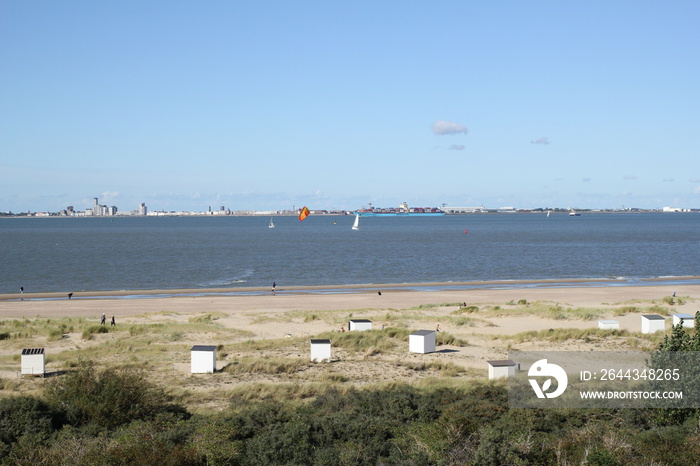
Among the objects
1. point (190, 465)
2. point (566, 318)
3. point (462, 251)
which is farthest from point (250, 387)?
point (462, 251)

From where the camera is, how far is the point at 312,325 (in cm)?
3145

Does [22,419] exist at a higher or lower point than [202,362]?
higher

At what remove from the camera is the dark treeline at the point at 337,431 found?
10.4m

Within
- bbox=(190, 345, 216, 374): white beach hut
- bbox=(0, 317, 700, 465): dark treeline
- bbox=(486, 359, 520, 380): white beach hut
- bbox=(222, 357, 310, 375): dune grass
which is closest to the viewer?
bbox=(0, 317, 700, 465): dark treeline

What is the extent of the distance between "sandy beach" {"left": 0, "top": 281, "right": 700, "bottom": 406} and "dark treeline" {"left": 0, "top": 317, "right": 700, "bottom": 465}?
12.5 ft

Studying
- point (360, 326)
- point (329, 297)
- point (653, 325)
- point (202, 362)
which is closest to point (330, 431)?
point (202, 362)

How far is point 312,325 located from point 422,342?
9.15 meters

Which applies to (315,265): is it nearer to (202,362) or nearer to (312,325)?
(312,325)

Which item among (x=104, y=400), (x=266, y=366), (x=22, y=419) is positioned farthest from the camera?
(x=266, y=366)

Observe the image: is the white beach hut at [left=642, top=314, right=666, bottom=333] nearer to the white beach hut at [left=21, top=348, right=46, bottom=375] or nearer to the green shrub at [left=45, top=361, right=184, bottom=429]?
the green shrub at [left=45, top=361, right=184, bottom=429]

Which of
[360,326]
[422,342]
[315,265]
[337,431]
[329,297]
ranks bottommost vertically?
[329,297]

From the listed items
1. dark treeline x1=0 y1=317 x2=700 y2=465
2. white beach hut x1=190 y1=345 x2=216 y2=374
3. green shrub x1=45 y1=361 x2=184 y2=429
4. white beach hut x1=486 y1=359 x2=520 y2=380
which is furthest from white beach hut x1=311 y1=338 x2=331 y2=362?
green shrub x1=45 y1=361 x2=184 y2=429

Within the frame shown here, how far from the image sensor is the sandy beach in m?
21.0

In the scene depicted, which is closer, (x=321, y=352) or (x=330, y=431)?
A: (x=330, y=431)
